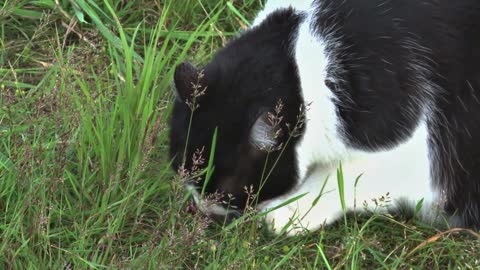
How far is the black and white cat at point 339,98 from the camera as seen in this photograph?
1516 millimetres

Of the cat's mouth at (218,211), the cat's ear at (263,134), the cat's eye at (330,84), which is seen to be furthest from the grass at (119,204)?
the cat's eye at (330,84)

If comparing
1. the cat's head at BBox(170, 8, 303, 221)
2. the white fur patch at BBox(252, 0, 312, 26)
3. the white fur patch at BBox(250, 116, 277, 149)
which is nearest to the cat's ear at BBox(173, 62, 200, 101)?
the cat's head at BBox(170, 8, 303, 221)

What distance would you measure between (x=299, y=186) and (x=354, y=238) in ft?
0.58

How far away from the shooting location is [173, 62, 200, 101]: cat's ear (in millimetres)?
1514

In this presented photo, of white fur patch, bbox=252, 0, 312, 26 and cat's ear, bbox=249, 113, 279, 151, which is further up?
white fur patch, bbox=252, 0, 312, 26

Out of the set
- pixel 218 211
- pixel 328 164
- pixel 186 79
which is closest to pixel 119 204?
pixel 218 211

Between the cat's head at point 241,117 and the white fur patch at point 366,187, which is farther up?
the cat's head at point 241,117

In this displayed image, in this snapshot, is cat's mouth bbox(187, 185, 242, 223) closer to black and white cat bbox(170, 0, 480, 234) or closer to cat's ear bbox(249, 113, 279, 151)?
black and white cat bbox(170, 0, 480, 234)

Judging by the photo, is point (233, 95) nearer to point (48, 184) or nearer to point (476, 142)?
point (48, 184)

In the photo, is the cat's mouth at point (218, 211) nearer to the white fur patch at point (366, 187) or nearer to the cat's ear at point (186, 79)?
the white fur patch at point (366, 187)

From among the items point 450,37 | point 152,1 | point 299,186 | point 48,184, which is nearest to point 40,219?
point 48,184

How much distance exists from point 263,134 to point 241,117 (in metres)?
0.06

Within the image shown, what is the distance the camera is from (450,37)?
61.9 inches

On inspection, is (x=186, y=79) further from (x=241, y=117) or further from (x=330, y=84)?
(x=330, y=84)
